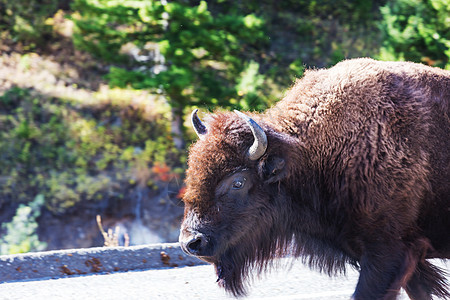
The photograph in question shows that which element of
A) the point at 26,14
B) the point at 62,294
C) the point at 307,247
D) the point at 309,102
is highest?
the point at 309,102

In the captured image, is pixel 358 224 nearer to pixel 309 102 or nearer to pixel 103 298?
pixel 309 102

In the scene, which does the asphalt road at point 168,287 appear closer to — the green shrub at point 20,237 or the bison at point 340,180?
the bison at point 340,180

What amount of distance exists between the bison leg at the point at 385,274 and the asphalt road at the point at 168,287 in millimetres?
1046

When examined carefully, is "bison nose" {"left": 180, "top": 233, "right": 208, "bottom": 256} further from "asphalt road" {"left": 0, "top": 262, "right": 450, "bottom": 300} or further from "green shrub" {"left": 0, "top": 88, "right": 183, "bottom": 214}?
"green shrub" {"left": 0, "top": 88, "right": 183, "bottom": 214}

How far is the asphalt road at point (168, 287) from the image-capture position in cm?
473

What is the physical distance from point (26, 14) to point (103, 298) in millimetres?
11710

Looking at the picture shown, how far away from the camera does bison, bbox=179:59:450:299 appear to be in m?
3.70

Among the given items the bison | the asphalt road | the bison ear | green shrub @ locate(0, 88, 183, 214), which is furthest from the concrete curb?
green shrub @ locate(0, 88, 183, 214)

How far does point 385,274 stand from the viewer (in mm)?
3607

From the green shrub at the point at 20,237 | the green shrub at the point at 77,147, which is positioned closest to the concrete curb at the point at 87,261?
the green shrub at the point at 20,237

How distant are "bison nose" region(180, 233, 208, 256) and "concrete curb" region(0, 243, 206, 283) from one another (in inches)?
80.3

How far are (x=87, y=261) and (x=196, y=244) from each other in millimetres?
2125

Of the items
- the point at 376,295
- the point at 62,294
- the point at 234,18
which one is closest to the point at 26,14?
the point at 234,18

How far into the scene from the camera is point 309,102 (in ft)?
13.3
